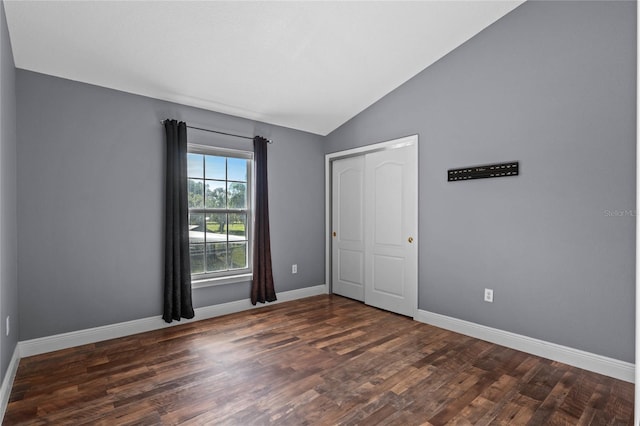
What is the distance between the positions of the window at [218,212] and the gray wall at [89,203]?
0.72 ft

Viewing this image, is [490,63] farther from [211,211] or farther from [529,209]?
[211,211]

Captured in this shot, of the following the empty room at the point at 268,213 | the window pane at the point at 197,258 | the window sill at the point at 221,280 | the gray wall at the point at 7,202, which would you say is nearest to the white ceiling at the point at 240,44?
the empty room at the point at 268,213

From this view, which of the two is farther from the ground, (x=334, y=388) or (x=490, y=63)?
(x=490, y=63)

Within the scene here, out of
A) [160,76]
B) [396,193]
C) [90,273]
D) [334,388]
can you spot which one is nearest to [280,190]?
[396,193]

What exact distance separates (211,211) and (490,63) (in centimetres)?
336

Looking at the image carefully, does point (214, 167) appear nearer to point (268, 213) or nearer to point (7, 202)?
point (268, 213)

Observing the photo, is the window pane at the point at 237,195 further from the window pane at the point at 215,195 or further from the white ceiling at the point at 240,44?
the white ceiling at the point at 240,44

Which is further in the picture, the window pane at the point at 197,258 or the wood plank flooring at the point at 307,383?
the window pane at the point at 197,258

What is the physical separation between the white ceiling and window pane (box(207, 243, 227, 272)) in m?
1.63

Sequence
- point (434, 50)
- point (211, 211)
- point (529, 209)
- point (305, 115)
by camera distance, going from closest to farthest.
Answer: point (529, 209) → point (434, 50) → point (211, 211) → point (305, 115)

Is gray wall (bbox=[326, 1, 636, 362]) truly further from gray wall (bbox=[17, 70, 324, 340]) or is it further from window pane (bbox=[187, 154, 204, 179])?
gray wall (bbox=[17, 70, 324, 340])

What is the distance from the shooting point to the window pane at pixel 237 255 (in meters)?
4.24

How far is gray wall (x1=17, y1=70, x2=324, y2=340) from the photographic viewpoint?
9.53 feet

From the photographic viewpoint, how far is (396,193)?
163 inches
